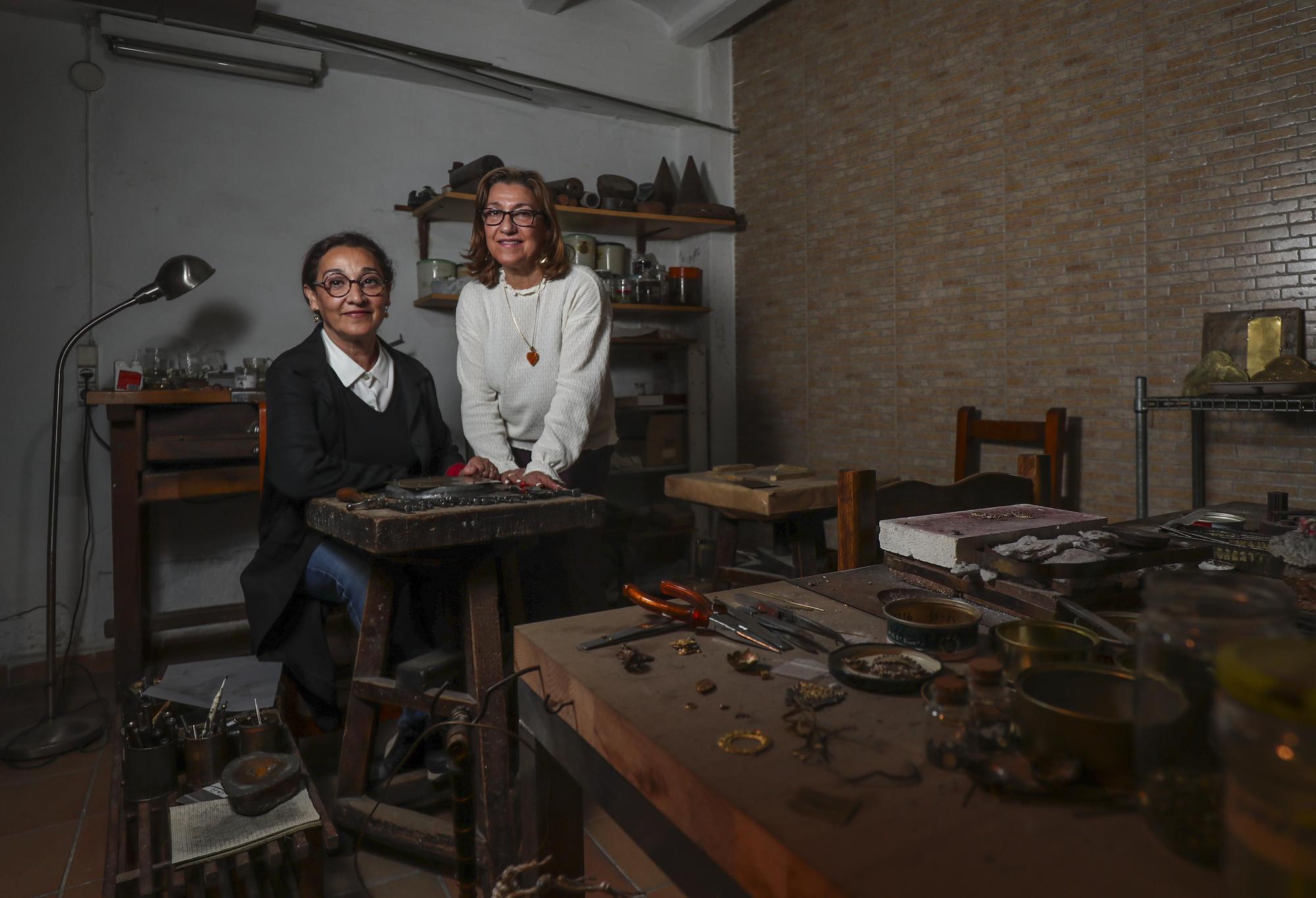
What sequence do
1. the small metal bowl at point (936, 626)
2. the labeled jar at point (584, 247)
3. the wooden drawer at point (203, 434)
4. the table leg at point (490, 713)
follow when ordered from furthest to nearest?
the labeled jar at point (584, 247) → the wooden drawer at point (203, 434) → the table leg at point (490, 713) → the small metal bowl at point (936, 626)

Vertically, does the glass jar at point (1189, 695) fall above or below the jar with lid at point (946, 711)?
above

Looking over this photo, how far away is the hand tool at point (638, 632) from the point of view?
1103mm

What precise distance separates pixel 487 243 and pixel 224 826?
1787mm

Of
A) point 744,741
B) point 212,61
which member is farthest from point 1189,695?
point 212,61

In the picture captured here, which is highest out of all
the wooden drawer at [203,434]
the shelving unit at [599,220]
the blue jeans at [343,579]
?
the shelving unit at [599,220]

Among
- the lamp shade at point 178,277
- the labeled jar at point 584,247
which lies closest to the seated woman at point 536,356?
the lamp shade at point 178,277

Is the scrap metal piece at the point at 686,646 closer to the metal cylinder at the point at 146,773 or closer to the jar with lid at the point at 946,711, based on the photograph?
the jar with lid at the point at 946,711

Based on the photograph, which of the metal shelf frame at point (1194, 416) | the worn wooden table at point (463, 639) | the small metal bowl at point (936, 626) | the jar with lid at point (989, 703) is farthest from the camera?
the metal shelf frame at point (1194, 416)

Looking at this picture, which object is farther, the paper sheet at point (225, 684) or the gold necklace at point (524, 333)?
the gold necklace at point (524, 333)

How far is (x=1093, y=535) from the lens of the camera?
1353mm

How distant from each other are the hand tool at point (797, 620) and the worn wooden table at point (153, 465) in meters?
2.75

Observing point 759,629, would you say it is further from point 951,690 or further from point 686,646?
point 951,690

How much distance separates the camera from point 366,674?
218cm

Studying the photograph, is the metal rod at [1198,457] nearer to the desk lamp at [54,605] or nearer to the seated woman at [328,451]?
the seated woman at [328,451]
